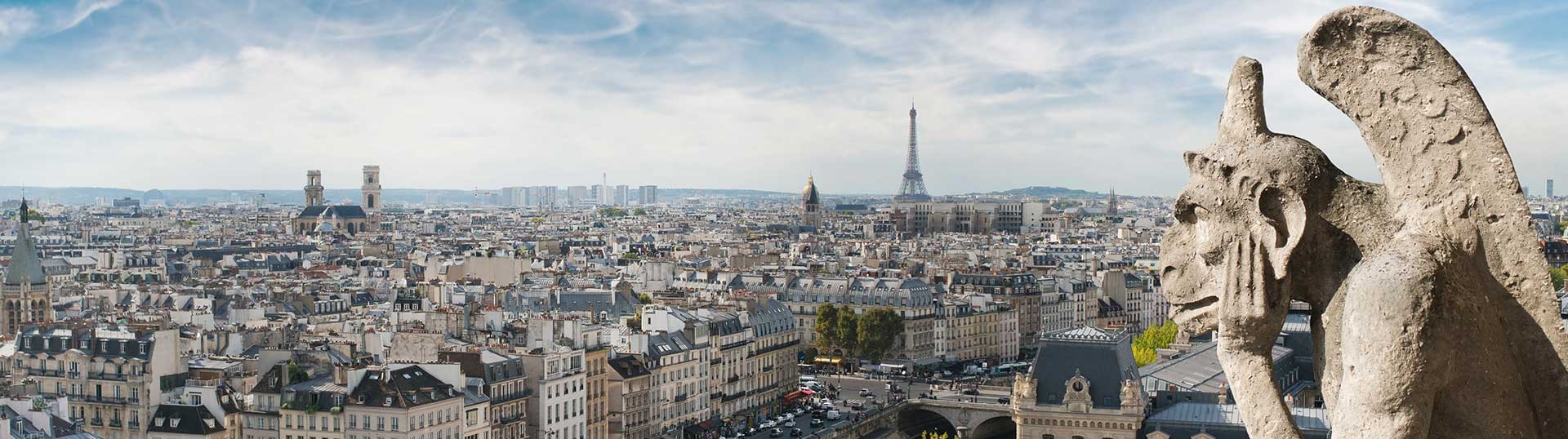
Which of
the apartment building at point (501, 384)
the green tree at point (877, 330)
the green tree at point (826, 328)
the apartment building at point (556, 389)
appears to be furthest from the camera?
the green tree at point (826, 328)

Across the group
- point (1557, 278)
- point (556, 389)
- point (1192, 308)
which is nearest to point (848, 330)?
point (556, 389)

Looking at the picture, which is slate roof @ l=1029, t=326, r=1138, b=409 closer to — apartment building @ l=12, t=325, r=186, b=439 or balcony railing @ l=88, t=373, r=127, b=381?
apartment building @ l=12, t=325, r=186, b=439

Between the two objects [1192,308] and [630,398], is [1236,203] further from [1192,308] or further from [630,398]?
[630,398]

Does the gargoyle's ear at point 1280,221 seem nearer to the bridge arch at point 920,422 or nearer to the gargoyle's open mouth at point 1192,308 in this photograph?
the gargoyle's open mouth at point 1192,308

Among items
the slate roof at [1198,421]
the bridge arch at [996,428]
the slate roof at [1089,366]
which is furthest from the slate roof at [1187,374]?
the bridge arch at [996,428]

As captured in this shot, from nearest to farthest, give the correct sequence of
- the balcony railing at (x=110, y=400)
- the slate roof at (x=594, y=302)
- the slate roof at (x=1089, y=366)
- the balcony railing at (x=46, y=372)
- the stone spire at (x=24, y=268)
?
the slate roof at (x=1089, y=366) < the balcony railing at (x=110, y=400) < the balcony railing at (x=46, y=372) < the slate roof at (x=594, y=302) < the stone spire at (x=24, y=268)
